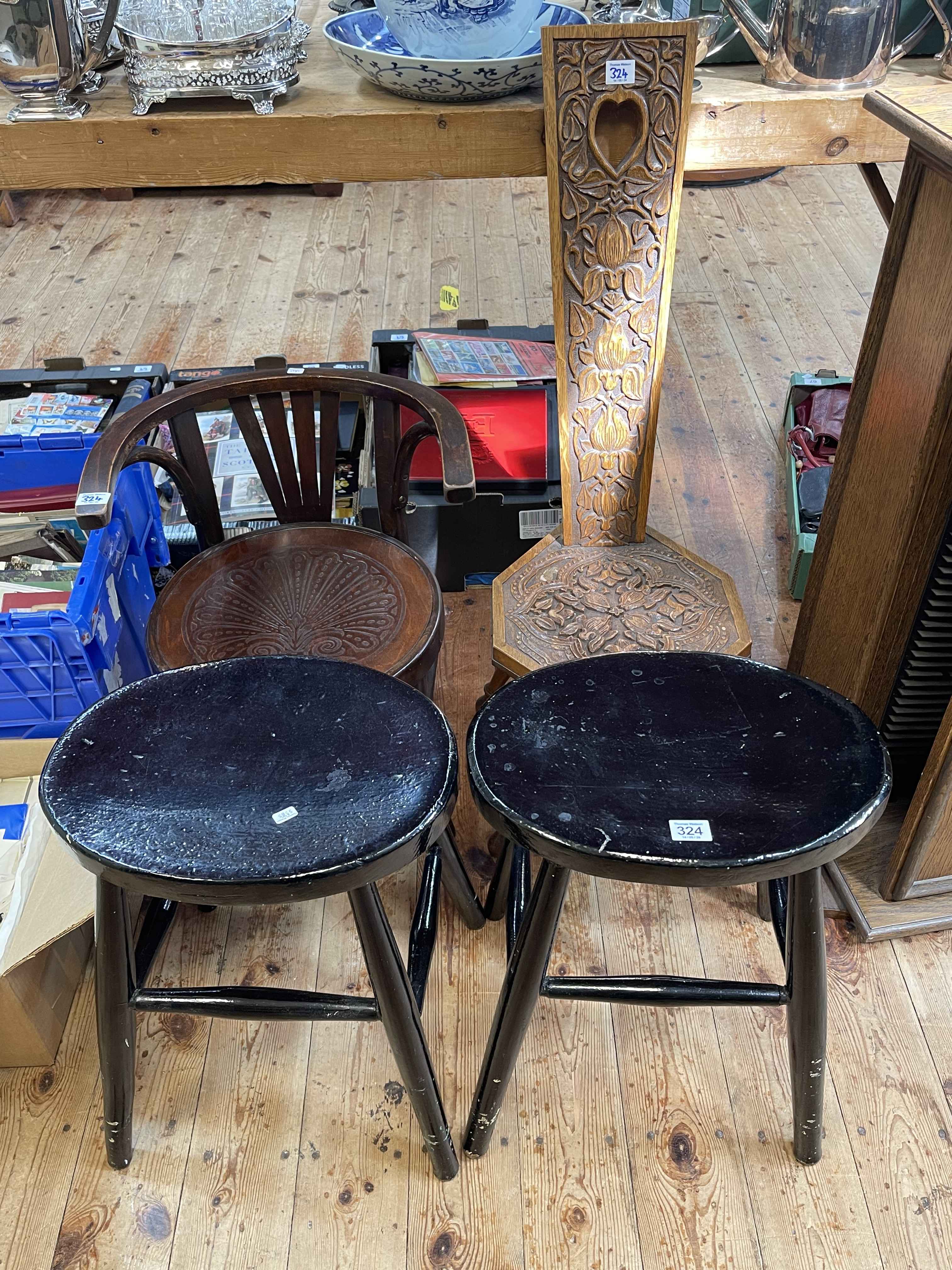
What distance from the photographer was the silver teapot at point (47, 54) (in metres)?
1.47

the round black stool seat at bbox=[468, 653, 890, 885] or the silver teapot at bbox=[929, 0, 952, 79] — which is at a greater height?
the silver teapot at bbox=[929, 0, 952, 79]

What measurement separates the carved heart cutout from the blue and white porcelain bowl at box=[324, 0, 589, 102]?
11 centimetres

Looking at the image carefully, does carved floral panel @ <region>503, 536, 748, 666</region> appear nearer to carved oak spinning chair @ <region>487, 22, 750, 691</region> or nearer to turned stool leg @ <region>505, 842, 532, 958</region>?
carved oak spinning chair @ <region>487, 22, 750, 691</region>

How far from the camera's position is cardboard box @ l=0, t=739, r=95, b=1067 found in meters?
1.38

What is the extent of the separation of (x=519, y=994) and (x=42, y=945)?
2.21ft

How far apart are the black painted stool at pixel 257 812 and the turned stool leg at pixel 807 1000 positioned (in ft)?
1.32

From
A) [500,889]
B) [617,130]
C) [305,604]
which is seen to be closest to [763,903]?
[500,889]

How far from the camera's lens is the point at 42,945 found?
1.37 metres

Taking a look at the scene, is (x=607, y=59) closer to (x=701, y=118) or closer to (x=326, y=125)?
(x=701, y=118)

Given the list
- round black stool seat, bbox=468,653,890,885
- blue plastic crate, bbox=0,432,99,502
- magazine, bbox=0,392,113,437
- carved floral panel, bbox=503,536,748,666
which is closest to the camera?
round black stool seat, bbox=468,653,890,885

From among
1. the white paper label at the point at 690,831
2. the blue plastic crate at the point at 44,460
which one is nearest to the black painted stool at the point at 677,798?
the white paper label at the point at 690,831

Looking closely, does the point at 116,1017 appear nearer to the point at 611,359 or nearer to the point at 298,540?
the point at 298,540

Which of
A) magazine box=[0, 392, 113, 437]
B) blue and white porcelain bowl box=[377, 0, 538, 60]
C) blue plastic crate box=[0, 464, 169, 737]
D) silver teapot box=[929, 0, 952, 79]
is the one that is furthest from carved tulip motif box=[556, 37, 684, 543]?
magazine box=[0, 392, 113, 437]

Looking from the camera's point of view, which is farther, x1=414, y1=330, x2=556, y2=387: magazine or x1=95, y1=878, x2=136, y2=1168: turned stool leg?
x1=414, y1=330, x2=556, y2=387: magazine
